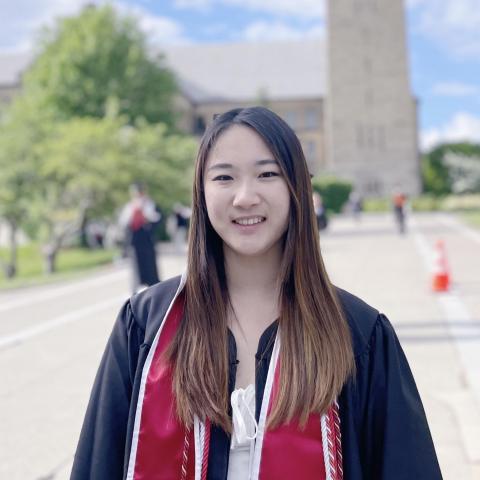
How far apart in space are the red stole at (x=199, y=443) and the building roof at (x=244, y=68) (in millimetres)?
70751

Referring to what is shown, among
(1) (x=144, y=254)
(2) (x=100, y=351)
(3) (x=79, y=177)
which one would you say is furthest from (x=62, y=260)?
(2) (x=100, y=351)

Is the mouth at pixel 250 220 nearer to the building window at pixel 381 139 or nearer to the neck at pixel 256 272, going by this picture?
the neck at pixel 256 272

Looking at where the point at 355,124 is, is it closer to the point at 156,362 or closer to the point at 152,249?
the point at 152,249

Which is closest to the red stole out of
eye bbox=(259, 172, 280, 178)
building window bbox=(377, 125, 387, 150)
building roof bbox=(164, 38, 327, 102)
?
eye bbox=(259, 172, 280, 178)

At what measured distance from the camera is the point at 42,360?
8133 mm

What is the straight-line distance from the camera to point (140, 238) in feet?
37.8

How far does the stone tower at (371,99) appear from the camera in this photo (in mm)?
67312

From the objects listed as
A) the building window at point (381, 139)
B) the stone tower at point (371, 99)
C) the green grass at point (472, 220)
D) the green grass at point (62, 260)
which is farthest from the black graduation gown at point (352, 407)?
the building window at point (381, 139)

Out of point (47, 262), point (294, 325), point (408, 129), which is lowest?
point (47, 262)

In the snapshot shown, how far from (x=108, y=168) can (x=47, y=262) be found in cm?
377

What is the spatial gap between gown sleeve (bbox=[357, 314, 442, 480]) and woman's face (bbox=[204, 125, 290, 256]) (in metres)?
0.40

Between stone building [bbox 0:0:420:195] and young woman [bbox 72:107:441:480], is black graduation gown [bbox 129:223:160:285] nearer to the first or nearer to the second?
young woman [bbox 72:107:441:480]

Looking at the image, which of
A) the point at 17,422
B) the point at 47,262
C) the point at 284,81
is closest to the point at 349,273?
the point at 17,422

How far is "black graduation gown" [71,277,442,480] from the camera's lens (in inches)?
73.3
